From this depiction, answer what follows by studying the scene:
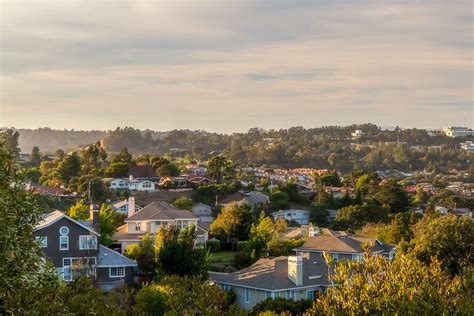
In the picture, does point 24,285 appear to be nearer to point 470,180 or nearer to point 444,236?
point 444,236

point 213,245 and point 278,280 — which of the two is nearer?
point 278,280

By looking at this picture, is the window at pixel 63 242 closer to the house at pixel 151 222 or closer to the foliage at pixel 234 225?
the house at pixel 151 222

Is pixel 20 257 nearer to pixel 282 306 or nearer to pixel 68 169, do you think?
pixel 282 306

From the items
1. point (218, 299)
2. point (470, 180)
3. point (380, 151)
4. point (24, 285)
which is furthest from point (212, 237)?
point (380, 151)

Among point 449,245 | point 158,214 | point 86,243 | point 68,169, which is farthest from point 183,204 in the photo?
point 449,245

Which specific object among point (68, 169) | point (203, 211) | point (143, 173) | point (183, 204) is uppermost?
point (68, 169)

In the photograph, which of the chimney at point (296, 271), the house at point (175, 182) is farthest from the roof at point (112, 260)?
the house at point (175, 182)
